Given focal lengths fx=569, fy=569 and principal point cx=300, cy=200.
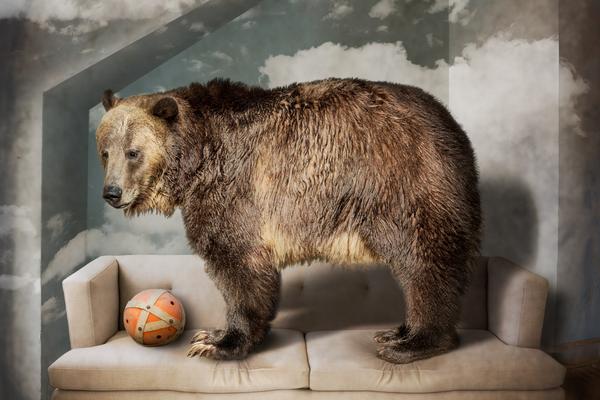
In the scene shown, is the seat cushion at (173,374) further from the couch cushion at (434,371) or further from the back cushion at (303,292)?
the back cushion at (303,292)

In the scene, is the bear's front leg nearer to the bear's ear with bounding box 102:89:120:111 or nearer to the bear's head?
the bear's head

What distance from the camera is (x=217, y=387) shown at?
221 centimetres

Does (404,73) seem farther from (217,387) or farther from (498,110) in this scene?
(217,387)

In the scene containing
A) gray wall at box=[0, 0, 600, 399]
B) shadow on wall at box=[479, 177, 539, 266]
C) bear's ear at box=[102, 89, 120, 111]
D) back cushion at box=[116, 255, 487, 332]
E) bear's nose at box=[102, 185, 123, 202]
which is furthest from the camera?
back cushion at box=[116, 255, 487, 332]

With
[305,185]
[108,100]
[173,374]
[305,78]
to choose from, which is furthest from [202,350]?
[305,78]

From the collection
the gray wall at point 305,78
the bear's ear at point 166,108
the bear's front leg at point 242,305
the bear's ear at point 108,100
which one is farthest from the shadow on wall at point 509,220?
the bear's ear at point 108,100

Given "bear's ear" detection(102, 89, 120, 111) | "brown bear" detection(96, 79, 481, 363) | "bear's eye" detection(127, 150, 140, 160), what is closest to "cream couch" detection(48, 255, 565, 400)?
"brown bear" detection(96, 79, 481, 363)

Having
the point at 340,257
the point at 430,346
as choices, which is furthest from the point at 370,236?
the point at 430,346

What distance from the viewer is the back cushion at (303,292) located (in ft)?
8.93

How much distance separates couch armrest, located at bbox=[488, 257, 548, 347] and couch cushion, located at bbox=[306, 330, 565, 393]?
0.24ft

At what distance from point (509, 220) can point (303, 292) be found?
3.42ft

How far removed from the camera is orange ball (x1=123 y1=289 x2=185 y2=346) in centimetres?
232

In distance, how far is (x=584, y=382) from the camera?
5.60 ft

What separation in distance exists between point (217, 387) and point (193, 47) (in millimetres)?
1545
